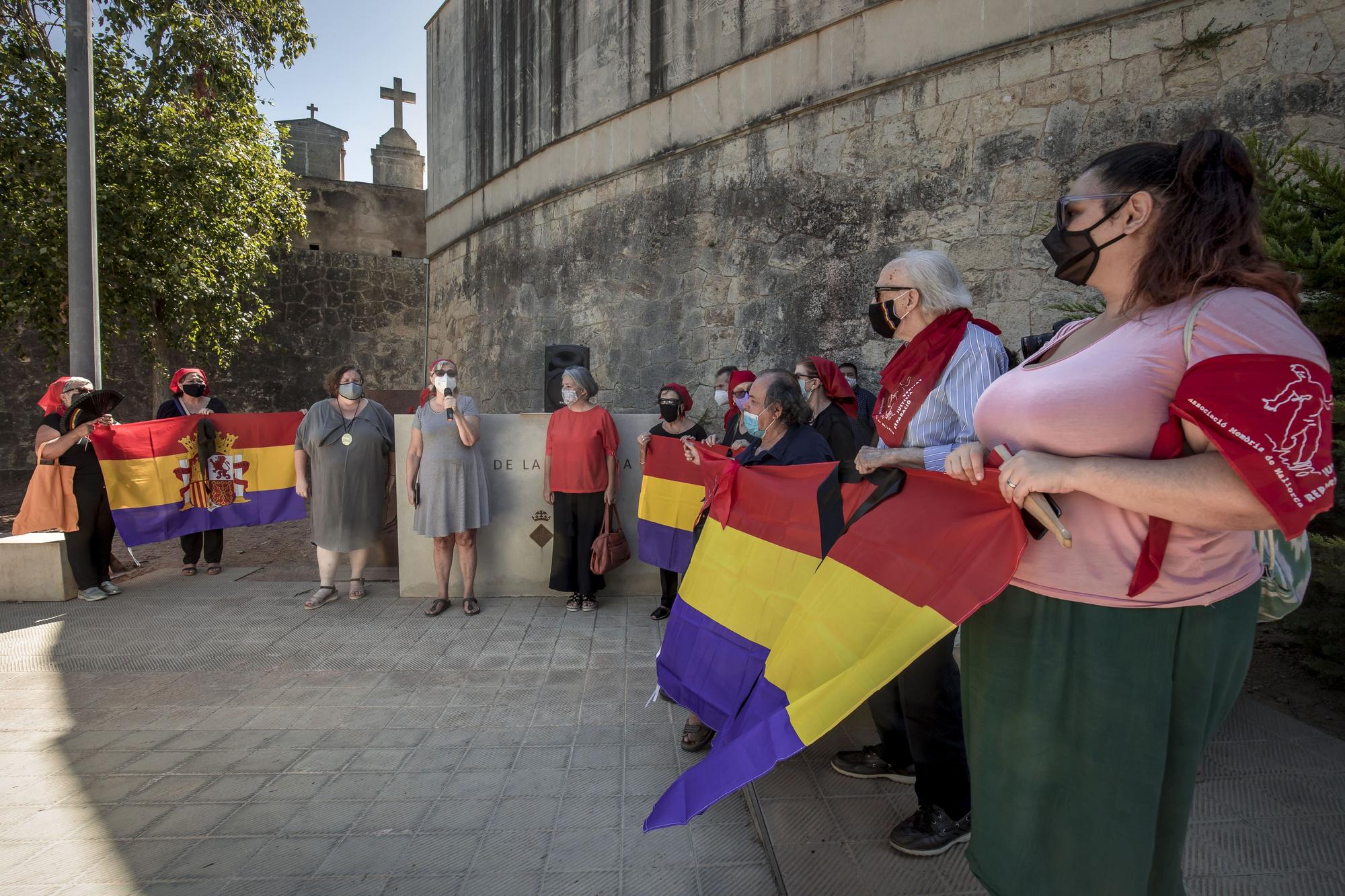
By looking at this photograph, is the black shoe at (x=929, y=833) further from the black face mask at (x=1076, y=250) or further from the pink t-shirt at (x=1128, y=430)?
the black face mask at (x=1076, y=250)

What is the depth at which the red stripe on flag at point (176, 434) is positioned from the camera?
6301 mm

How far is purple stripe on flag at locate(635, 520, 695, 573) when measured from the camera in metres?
5.31

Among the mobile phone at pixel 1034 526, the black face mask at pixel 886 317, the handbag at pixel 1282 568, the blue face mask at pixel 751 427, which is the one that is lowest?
the handbag at pixel 1282 568

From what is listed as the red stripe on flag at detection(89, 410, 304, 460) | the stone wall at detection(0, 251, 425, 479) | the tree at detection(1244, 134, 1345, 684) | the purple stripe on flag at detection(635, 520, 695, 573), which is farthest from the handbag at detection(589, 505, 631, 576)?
the stone wall at detection(0, 251, 425, 479)

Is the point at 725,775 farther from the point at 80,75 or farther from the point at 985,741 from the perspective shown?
the point at 80,75

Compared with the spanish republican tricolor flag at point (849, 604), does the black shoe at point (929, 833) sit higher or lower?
lower

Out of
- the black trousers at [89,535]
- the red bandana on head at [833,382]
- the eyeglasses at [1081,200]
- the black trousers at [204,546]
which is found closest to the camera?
the eyeglasses at [1081,200]

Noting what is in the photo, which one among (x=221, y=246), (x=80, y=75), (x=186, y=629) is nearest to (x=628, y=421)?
(x=186, y=629)

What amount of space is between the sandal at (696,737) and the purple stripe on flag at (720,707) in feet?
0.16

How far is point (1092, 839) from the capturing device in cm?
148

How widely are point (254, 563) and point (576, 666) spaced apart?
4.95m

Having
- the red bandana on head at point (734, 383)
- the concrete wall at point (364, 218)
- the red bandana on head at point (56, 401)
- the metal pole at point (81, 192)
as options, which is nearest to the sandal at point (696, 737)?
the red bandana on head at point (734, 383)

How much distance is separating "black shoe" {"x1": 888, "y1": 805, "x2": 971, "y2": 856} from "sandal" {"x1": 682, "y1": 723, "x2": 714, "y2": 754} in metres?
1.07

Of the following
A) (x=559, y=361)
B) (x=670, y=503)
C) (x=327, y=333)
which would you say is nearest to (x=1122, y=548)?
(x=670, y=503)
